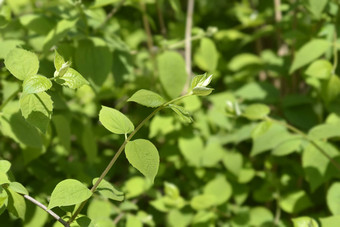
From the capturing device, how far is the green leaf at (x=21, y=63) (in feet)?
3.39

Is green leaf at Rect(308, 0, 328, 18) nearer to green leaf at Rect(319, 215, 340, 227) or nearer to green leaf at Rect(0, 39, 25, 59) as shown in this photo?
green leaf at Rect(319, 215, 340, 227)

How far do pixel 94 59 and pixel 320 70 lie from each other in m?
0.73

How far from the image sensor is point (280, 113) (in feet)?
6.26

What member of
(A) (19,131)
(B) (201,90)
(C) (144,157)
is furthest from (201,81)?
(A) (19,131)

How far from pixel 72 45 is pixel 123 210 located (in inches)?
22.1

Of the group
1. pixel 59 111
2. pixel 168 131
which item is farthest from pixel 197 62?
pixel 59 111

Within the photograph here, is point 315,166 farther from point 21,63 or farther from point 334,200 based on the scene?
point 21,63

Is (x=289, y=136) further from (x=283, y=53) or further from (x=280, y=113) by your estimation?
(x=283, y=53)

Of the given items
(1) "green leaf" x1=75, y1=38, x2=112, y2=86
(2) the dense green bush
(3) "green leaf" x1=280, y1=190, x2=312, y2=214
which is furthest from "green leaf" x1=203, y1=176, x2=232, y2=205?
(1) "green leaf" x1=75, y1=38, x2=112, y2=86

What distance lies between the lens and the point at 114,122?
96 centimetres

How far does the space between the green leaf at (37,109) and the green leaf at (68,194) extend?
15 cm

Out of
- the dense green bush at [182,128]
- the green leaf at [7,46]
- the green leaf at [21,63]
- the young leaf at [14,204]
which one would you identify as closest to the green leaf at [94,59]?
the dense green bush at [182,128]

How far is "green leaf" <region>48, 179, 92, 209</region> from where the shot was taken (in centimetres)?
91

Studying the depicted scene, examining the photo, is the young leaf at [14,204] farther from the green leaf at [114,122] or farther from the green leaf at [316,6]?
the green leaf at [316,6]
